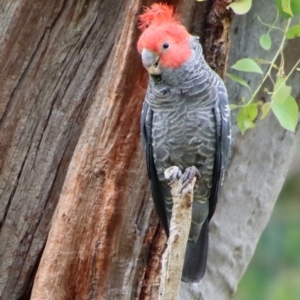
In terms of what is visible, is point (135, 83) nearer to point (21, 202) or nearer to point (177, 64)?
point (177, 64)

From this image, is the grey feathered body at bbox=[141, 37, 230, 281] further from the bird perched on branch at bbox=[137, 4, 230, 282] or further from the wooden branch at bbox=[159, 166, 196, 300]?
the wooden branch at bbox=[159, 166, 196, 300]

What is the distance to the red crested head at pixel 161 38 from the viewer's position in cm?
240

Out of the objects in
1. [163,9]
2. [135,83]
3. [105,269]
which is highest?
[163,9]

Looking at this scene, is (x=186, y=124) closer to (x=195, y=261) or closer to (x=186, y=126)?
(x=186, y=126)

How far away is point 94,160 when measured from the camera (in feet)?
8.67

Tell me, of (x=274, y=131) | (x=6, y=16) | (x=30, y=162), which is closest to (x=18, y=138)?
(x=30, y=162)

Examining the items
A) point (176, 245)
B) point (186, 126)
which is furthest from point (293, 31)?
point (176, 245)

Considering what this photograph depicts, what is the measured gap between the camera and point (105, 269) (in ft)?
8.78

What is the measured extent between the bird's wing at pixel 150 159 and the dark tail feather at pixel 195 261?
0.23m

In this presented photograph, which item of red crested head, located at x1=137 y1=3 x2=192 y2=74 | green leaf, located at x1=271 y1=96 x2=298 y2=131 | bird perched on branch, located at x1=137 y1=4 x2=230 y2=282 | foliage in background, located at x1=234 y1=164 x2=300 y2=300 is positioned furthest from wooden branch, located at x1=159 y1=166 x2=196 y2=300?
foliage in background, located at x1=234 y1=164 x2=300 y2=300

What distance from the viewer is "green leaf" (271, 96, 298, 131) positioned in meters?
2.35

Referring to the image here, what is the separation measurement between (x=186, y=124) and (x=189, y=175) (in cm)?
21

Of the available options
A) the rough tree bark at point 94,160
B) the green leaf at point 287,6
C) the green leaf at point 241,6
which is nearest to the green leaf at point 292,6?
the green leaf at point 287,6

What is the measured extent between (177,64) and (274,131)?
2.14 ft
